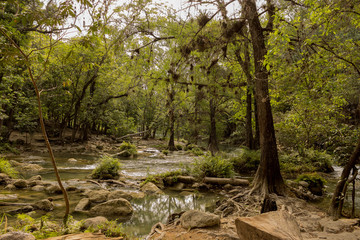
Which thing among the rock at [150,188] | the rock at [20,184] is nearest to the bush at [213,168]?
the rock at [150,188]

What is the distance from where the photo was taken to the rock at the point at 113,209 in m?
5.87

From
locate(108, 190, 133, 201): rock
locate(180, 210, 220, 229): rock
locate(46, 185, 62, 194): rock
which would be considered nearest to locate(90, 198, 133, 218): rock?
locate(108, 190, 133, 201): rock

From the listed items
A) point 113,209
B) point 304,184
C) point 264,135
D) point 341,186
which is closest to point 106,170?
point 113,209

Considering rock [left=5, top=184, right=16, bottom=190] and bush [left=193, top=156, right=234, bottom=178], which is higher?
bush [left=193, top=156, right=234, bottom=178]

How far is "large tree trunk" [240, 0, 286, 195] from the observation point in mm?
6902

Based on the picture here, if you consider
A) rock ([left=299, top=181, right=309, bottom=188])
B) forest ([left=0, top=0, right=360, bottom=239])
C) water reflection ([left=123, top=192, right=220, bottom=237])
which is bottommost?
water reflection ([left=123, top=192, right=220, bottom=237])

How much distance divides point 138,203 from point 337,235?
554 centimetres

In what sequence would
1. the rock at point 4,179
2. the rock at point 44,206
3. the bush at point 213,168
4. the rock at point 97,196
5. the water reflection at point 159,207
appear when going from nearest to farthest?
1. the water reflection at point 159,207
2. the rock at point 44,206
3. the rock at point 97,196
4. the rock at point 4,179
5. the bush at point 213,168

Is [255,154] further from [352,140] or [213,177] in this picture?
[352,140]

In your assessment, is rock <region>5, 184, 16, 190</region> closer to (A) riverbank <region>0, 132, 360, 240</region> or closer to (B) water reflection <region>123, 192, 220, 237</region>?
(A) riverbank <region>0, 132, 360, 240</region>

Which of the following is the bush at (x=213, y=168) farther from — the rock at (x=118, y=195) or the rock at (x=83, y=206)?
the rock at (x=83, y=206)

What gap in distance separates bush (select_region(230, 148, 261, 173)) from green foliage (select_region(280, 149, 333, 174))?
1415mm

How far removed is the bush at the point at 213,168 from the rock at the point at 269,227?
6611 mm

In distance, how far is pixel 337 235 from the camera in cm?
378
